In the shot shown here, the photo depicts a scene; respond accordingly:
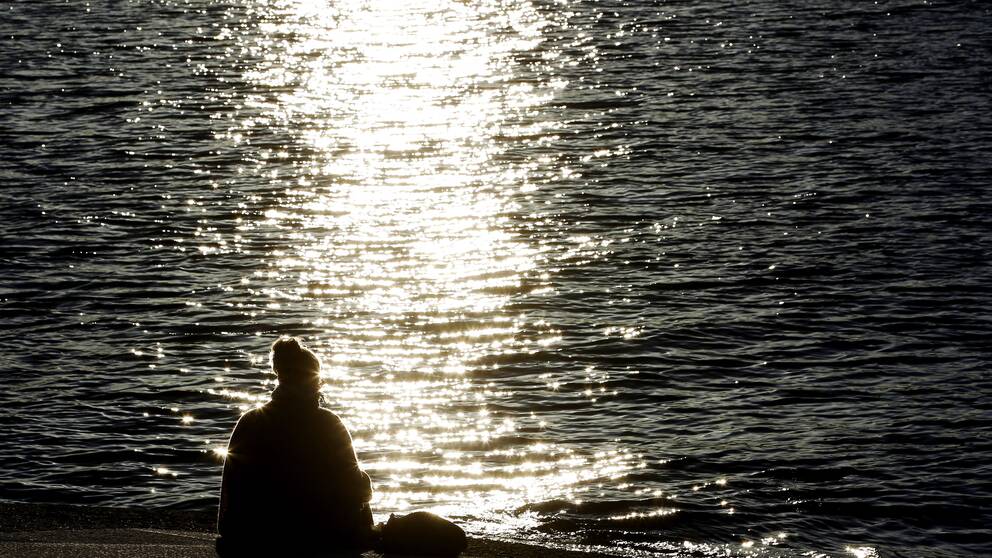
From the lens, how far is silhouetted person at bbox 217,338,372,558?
38.5ft

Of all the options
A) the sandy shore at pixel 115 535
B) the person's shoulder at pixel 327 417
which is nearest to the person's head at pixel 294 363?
the person's shoulder at pixel 327 417

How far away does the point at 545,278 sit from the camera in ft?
84.0

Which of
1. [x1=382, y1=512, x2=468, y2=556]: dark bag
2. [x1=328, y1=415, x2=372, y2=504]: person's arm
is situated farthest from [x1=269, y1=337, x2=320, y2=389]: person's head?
[x1=382, y1=512, x2=468, y2=556]: dark bag

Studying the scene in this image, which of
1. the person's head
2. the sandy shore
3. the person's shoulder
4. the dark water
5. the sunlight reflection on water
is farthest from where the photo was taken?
the sunlight reflection on water

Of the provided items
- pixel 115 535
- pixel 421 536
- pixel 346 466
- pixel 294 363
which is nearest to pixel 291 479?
pixel 346 466

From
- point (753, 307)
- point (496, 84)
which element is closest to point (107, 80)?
point (496, 84)

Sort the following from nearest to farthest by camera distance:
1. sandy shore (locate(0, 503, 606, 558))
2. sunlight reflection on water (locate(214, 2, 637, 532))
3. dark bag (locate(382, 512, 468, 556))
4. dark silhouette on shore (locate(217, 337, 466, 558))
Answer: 1. dark silhouette on shore (locate(217, 337, 466, 558))
2. dark bag (locate(382, 512, 468, 556))
3. sandy shore (locate(0, 503, 606, 558))
4. sunlight reflection on water (locate(214, 2, 637, 532))

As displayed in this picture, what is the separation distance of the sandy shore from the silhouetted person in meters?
0.49

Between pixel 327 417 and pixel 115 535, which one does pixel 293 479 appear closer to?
pixel 327 417

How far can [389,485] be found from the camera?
17500 mm

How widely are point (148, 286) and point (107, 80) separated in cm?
1984

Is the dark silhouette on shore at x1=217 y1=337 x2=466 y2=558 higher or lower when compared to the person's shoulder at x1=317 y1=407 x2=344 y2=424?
lower

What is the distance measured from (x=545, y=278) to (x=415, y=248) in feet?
11.0

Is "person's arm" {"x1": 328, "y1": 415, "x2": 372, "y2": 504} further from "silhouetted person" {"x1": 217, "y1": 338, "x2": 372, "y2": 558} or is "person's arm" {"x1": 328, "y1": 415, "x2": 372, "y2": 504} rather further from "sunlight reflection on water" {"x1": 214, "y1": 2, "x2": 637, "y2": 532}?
"sunlight reflection on water" {"x1": 214, "y1": 2, "x2": 637, "y2": 532}
